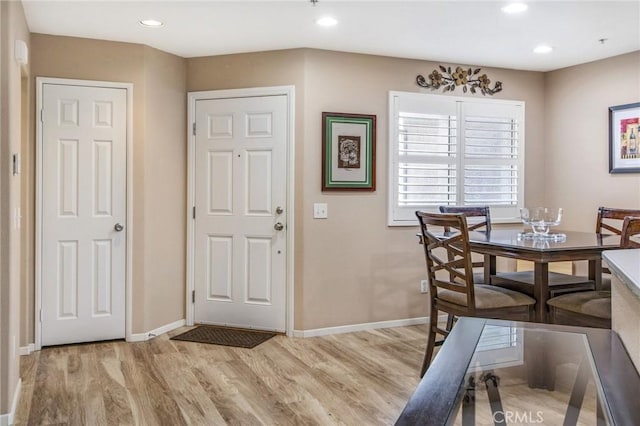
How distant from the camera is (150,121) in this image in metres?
4.11

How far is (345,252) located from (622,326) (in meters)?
3.04

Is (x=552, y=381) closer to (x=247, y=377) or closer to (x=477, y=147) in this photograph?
(x=247, y=377)

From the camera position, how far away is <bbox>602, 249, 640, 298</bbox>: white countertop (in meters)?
1.11

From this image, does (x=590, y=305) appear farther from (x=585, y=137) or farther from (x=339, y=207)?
(x=585, y=137)

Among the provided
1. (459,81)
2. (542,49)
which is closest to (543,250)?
(542,49)

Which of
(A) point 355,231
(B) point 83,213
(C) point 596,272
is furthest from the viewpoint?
(A) point 355,231

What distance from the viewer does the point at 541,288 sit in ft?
9.73

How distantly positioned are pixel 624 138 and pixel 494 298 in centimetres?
238

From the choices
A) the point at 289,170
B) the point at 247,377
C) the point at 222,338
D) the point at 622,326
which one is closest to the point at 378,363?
the point at 247,377

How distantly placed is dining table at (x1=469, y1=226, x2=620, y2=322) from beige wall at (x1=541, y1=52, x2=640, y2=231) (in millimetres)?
1400

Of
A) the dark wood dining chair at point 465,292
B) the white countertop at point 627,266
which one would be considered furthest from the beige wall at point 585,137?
the white countertop at point 627,266

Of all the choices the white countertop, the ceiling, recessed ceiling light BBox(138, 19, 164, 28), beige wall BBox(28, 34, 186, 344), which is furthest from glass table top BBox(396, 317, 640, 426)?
beige wall BBox(28, 34, 186, 344)

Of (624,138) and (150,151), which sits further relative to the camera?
(624,138)

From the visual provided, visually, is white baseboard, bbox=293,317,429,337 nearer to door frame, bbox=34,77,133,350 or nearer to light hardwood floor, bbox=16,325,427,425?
light hardwood floor, bbox=16,325,427,425
